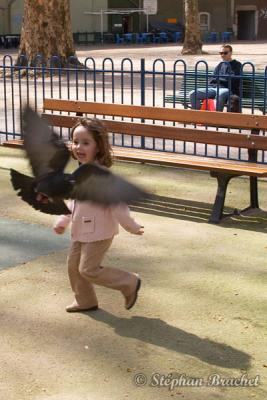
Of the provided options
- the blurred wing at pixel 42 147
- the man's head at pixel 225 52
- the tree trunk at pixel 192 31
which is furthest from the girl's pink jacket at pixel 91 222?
the tree trunk at pixel 192 31

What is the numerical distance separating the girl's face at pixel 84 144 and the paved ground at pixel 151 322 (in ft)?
1.15

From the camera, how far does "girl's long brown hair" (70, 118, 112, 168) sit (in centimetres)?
430

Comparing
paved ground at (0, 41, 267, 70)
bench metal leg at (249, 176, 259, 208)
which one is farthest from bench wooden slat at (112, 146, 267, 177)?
paved ground at (0, 41, 267, 70)

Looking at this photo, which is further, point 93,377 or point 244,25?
point 244,25

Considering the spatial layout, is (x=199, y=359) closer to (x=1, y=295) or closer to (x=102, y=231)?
(x=102, y=231)

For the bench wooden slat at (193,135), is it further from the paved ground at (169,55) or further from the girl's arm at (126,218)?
the paved ground at (169,55)

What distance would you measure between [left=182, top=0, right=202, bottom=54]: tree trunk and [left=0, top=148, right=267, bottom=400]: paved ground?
31113mm

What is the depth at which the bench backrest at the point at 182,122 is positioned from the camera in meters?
7.30

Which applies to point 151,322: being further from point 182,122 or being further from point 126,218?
point 182,122

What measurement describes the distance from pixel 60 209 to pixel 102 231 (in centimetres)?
28

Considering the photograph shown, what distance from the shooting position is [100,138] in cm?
Answer: 434

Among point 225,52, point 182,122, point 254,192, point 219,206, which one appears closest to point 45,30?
point 225,52

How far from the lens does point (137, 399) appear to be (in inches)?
146

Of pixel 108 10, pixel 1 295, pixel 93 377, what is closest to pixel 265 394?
pixel 93 377
